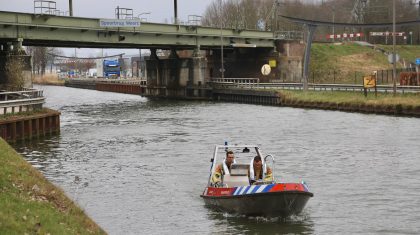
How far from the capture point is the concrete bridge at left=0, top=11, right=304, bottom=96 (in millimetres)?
65000

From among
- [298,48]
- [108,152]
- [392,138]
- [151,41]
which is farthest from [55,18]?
[298,48]

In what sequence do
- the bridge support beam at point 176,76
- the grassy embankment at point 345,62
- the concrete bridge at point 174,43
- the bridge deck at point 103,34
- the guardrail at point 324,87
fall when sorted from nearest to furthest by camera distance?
1. the guardrail at point 324,87
2. the bridge deck at point 103,34
3. the concrete bridge at point 174,43
4. the bridge support beam at point 176,76
5. the grassy embankment at point 345,62

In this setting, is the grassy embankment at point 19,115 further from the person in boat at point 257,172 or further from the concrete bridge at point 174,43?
the person in boat at point 257,172

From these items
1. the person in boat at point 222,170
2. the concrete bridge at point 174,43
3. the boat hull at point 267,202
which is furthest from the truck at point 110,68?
the boat hull at point 267,202

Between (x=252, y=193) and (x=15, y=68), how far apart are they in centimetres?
4473

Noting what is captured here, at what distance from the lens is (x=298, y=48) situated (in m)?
102

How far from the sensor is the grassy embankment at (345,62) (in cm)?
10456

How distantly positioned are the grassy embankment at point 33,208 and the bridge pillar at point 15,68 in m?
39.0

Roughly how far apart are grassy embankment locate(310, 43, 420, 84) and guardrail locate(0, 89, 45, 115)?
200ft

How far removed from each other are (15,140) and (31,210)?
2738 cm

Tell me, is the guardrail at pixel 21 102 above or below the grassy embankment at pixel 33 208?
above

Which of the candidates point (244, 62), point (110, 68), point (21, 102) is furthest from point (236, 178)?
point (110, 68)

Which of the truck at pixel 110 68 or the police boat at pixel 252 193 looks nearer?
the police boat at pixel 252 193

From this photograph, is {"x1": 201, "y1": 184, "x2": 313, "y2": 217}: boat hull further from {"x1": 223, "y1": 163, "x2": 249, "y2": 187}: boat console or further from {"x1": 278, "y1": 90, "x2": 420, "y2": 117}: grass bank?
{"x1": 278, "y1": 90, "x2": 420, "y2": 117}: grass bank
